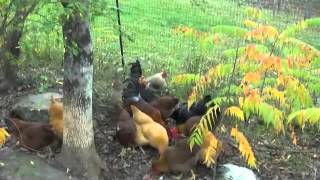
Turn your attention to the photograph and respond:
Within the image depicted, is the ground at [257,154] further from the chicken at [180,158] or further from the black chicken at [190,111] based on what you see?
the black chicken at [190,111]

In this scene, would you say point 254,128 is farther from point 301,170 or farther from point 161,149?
point 161,149

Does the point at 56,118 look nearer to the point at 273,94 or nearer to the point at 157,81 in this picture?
the point at 157,81

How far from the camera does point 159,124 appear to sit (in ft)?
19.1

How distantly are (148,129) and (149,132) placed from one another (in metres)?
0.03

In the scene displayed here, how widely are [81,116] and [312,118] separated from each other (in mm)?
2056

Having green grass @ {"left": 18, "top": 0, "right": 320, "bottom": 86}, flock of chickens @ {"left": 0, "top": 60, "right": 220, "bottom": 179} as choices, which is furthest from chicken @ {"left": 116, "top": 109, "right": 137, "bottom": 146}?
green grass @ {"left": 18, "top": 0, "right": 320, "bottom": 86}

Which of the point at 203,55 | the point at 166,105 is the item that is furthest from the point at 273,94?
the point at 203,55

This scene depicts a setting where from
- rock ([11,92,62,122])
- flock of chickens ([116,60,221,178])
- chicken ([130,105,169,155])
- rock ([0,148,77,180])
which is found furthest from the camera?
rock ([11,92,62,122])

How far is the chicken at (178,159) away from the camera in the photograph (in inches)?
209

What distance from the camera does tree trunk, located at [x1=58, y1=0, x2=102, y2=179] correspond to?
5.07 metres

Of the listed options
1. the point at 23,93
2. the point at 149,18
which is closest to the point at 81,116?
the point at 23,93

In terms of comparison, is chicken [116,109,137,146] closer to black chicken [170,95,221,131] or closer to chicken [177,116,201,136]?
chicken [177,116,201,136]

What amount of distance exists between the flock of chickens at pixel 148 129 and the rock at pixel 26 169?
21cm

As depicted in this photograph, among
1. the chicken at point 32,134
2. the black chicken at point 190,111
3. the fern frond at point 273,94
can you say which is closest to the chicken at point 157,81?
the black chicken at point 190,111
